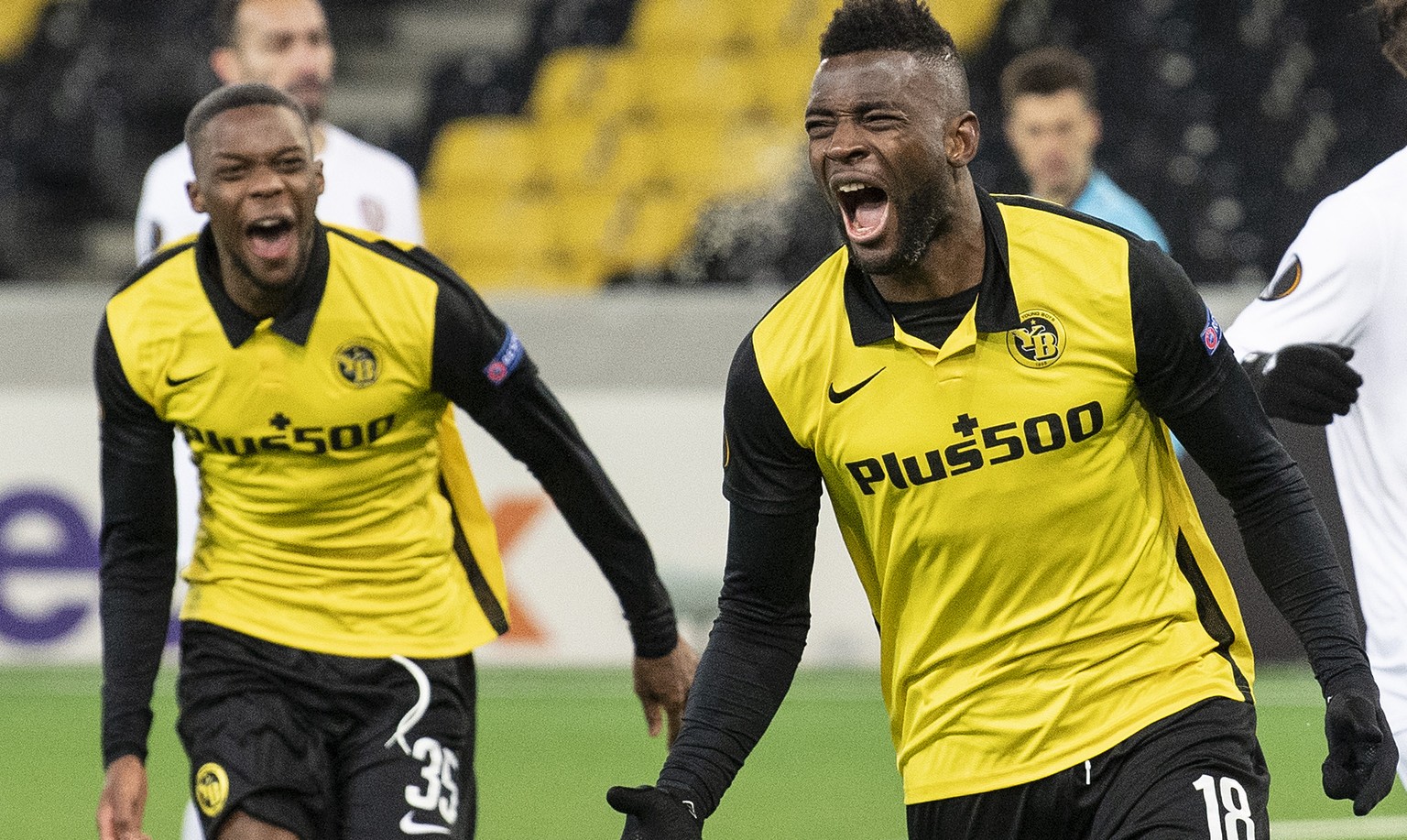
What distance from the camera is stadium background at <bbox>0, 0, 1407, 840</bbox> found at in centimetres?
846

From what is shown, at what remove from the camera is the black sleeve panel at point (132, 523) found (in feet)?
14.1

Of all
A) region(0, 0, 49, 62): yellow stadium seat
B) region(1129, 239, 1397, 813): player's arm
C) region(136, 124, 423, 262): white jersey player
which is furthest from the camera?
region(0, 0, 49, 62): yellow stadium seat

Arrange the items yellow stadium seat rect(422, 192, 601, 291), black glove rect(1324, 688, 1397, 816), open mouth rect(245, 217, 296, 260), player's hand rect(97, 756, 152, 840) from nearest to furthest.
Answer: black glove rect(1324, 688, 1397, 816) → player's hand rect(97, 756, 152, 840) → open mouth rect(245, 217, 296, 260) → yellow stadium seat rect(422, 192, 601, 291)

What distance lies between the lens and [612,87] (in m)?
13.8

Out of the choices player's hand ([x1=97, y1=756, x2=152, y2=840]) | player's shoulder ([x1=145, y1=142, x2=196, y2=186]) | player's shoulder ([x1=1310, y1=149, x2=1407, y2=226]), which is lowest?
player's hand ([x1=97, y1=756, x2=152, y2=840])

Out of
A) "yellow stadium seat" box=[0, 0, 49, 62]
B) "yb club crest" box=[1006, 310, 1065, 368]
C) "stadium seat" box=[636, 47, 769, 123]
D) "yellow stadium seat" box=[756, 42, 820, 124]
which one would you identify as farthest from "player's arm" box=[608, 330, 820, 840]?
"yellow stadium seat" box=[0, 0, 49, 62]

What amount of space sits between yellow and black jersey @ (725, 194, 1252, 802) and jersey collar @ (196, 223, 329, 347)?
4.05ft

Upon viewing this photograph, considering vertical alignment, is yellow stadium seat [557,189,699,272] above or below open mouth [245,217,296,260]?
above

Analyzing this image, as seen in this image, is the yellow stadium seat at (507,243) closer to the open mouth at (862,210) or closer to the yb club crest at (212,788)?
the yb club crest at (212,788)

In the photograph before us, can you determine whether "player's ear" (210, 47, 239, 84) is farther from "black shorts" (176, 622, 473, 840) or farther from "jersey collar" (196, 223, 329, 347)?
"black shorts" (176, 622, 473, 840)

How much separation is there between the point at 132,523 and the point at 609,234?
8.76 meters

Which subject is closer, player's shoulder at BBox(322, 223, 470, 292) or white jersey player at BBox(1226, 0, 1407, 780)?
white jersey player at BBox(1226, 0, 1407, 780)

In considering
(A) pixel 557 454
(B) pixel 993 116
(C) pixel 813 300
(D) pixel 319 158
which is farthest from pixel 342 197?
(B) pixel 993 116

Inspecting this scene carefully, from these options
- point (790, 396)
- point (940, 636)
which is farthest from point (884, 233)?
point (940, 636)
